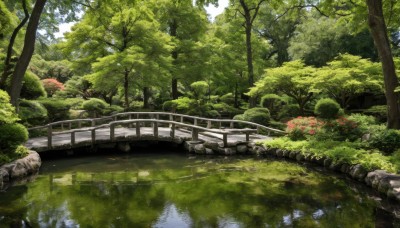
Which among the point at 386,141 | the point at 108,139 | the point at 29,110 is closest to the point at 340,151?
the point at 386,141

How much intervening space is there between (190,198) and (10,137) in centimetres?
561

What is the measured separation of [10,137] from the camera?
9414mm

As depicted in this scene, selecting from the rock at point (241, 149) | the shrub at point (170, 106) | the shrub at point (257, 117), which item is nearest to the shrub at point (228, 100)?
the shrub at point (170, 106)

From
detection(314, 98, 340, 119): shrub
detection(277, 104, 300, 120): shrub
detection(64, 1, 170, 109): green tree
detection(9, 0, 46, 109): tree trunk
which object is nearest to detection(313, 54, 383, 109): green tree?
detection(314, 98, 340, 119): shrub

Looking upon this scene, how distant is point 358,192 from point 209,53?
15.5 metres

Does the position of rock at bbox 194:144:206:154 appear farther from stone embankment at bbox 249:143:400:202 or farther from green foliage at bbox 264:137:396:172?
green foliage at bbox 264:137:396:172

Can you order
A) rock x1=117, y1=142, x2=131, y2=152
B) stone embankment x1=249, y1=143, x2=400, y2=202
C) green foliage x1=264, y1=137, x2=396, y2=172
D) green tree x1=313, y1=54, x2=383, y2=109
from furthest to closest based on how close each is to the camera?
1. green tree x1=313, y1=54, x2=383, y2=109
2. rock x1=117, y1=142, x2=131, y2=152
3. green foliage x1=264, y1=137, x2=396, y2=172
4. stone embankment x1=249, y1=143, x2=400, y2=202

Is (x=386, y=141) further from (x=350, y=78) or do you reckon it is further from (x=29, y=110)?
(x=29, y=110)

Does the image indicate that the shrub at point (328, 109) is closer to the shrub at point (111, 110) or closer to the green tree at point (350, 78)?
the green tree at point (350, 78)

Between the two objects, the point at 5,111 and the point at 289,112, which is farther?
the point at 289,112

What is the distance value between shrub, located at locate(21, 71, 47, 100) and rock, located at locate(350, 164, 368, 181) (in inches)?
560

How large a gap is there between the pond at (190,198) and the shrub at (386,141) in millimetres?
2045

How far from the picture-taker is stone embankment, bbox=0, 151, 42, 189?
28.3 feet

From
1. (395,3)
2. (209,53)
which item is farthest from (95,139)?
(395,3)
